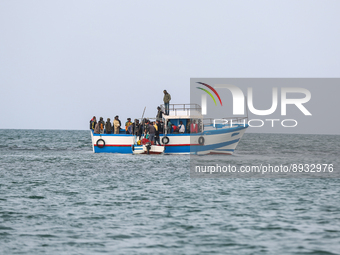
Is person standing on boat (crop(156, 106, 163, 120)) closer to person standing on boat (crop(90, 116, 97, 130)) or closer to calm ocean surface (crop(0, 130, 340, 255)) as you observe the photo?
person standing on boat (crop(90, 116, 97, 130))

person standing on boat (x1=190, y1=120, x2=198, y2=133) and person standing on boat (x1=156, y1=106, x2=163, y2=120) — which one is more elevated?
person standing on boat (x1=156, y1=106, x2=163, y2=120)

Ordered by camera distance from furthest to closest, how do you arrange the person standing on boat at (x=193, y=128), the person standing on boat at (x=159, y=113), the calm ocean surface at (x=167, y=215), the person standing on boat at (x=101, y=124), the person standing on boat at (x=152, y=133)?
the person standing on boat at (x=101, y=124), the person standing on boat at (x=159, y=113), the person standing on boat at (x=193, y=128), the person standing on boat at (x=152, y=133), the calm ocean surface at (x=167, y=215)

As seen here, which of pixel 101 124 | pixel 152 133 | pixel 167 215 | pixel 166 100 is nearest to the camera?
pixel 167 215

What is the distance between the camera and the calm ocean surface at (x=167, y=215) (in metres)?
9.76

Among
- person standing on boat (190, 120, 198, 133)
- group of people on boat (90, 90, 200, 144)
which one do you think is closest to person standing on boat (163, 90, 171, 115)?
group of people on boat (90, 90, 200, 144)

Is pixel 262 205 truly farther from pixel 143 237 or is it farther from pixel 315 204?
pixel 143 237

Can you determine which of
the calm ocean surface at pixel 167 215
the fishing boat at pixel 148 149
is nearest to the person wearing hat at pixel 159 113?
the fishing boat at pixel 148 149

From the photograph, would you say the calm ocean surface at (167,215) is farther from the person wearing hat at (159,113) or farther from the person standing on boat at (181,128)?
the person wearing hat at (159,113)

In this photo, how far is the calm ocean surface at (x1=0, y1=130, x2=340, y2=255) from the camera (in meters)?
9.76

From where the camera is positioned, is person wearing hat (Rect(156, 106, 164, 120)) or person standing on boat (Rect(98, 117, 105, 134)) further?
person standing on boat (Rect(98, 117, 105, 134))

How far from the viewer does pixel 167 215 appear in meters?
12.8

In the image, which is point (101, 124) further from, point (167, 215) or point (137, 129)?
point (167, 215)

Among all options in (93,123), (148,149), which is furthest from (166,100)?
(93,123)

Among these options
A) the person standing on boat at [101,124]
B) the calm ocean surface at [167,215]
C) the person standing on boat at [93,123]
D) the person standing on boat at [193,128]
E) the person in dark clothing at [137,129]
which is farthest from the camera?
the person standing on boat at [93,123]
